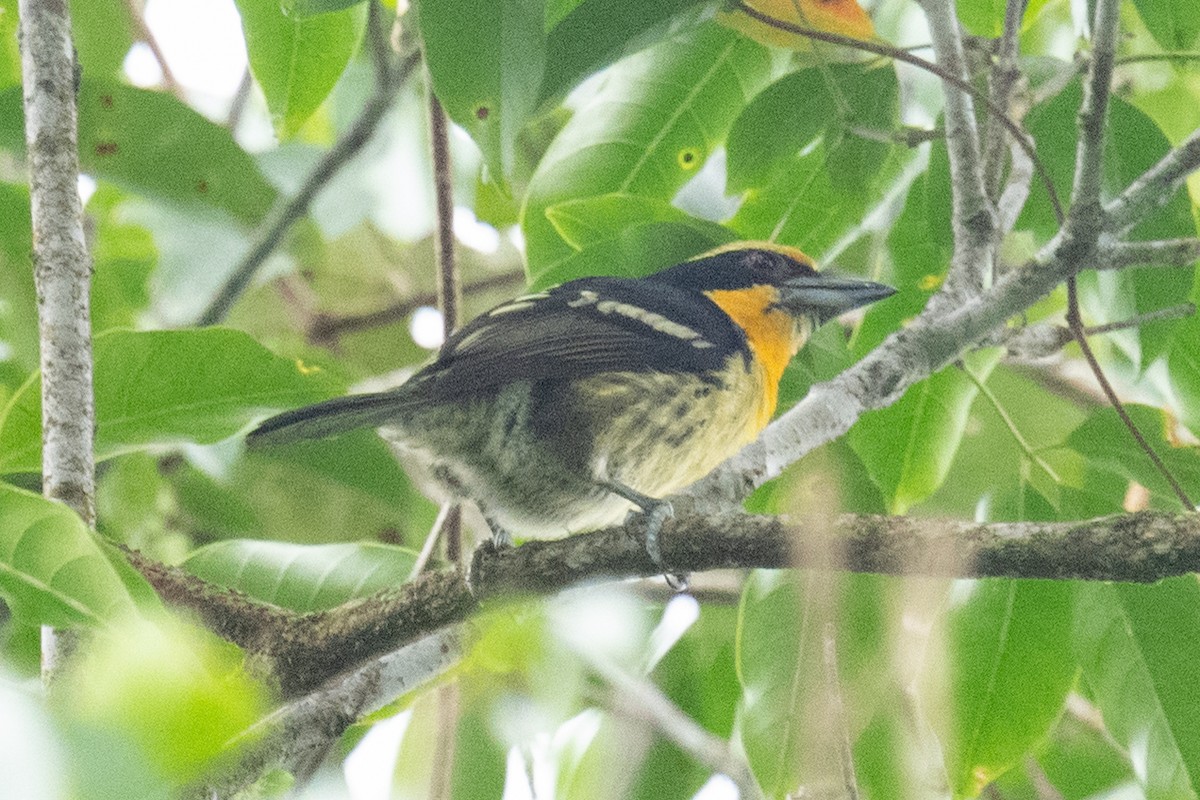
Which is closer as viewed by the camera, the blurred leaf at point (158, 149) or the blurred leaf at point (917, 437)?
the blurred leaf at point (917, 437)

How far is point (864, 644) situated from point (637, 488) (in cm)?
59

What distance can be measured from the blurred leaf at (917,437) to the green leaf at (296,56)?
1224 mm

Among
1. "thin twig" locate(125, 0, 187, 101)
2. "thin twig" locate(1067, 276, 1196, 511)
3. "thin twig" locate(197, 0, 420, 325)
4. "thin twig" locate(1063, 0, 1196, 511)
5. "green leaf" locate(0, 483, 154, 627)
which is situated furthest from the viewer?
"thin twig" locate(125, 0, 187, 101)

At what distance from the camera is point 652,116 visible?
110 inches

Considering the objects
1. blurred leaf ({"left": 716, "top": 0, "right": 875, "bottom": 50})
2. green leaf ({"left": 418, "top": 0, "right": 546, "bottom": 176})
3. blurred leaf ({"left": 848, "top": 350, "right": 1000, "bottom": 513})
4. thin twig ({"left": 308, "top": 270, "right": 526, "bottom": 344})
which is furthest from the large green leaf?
thin twig ({"left": 308, "top": 270, "right": 526, "bottom": 344})

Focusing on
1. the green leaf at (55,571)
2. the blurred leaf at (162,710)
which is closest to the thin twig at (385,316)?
the green leaf at (55,571)

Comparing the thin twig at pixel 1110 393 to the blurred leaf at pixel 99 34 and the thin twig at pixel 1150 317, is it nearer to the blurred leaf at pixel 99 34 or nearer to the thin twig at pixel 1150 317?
the thin twig at pixel 1150 317

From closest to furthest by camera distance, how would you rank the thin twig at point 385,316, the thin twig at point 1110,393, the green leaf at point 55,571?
the green leaf at point 55,571
the thin twig at point 1110,393
the thin twig at point 385,316

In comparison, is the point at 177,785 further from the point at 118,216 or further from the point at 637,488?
the point at 118,216

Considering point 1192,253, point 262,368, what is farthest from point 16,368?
point 1192,253

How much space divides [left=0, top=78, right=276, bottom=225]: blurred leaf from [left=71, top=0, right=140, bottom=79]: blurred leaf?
394 millimetres

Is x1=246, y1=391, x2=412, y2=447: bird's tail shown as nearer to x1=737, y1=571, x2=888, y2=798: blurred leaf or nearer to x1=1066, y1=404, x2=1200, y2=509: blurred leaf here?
x1=737, y1=571, x2=888, y2=798: blurred leaf

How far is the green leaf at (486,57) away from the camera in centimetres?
192

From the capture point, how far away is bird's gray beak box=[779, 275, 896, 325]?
10.2 ft
